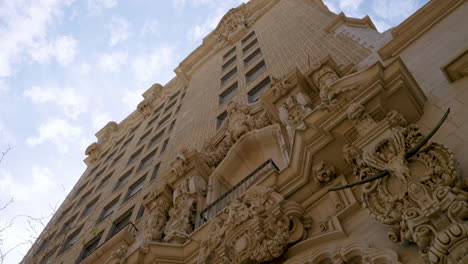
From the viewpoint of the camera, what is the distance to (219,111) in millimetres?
19781

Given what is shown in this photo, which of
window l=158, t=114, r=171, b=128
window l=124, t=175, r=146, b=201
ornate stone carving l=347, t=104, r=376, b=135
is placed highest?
window l=158, t=114, r=171, b=128

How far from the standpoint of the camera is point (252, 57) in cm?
2394

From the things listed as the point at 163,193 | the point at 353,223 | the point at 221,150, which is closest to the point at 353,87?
the point at 353,223

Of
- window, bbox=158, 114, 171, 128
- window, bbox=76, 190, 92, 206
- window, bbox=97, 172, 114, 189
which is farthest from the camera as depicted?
window, bbox=158, 114, 171, 128

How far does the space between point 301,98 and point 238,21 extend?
2224 cm

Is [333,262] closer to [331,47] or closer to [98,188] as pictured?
[331,47]

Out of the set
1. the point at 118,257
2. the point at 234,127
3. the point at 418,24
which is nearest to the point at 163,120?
the point at 234,127

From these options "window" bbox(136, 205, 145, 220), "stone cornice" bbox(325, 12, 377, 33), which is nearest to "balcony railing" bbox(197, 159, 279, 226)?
"window" bbox(136, 205, 145, 220)

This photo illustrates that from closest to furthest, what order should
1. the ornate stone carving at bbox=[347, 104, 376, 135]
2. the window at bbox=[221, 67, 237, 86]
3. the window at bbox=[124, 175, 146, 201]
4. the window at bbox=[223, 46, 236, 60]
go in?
the ornate stone carving at bbox=[347, 104, 376, 135]
the window at bbox=[124, 175, 146, 201]
the window at bbox=[221, 67, 237, 86]
the window at bbox=[223, 46, 236, 60]

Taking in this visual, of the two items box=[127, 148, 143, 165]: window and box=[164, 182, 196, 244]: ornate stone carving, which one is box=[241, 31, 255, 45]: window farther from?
box=[164, 182, 196, 244]: ornate stone carving

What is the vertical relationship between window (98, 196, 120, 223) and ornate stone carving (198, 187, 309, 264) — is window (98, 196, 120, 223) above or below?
above

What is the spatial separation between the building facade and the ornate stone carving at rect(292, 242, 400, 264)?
0.07ft

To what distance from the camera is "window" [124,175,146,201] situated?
69.7ft

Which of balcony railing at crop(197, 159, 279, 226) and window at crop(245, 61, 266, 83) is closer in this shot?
balcony railing at crop(197, 159, 279, 226)
